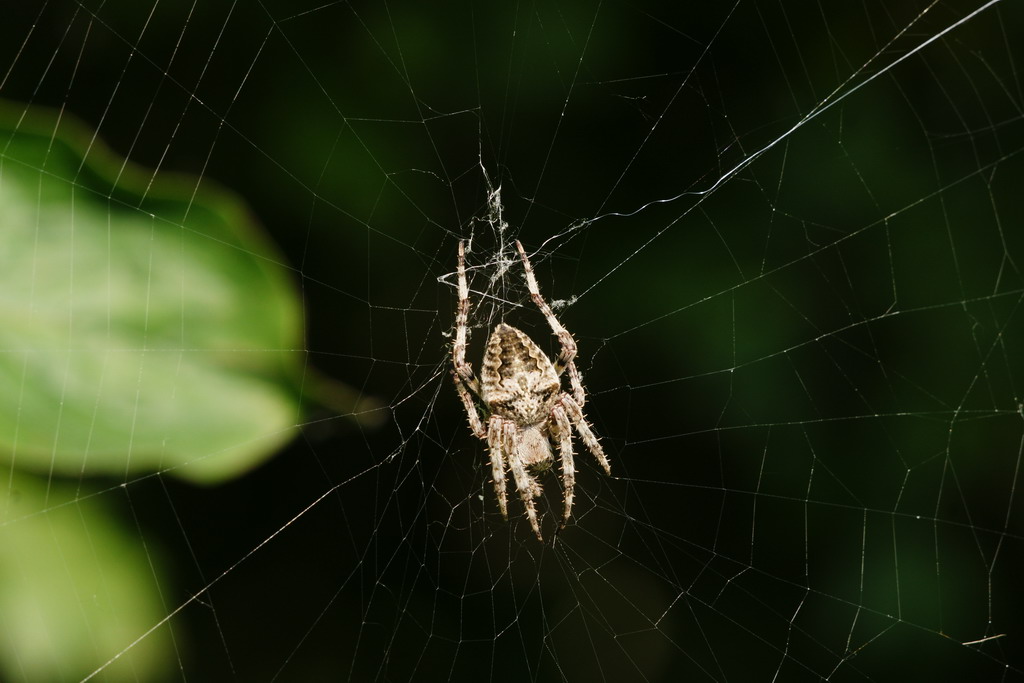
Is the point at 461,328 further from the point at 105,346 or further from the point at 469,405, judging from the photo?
the point at 105,346

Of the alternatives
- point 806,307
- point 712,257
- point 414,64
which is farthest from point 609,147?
point 806,307

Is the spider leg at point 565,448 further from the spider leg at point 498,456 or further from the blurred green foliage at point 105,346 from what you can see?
the blurred green foliage at point 105,346

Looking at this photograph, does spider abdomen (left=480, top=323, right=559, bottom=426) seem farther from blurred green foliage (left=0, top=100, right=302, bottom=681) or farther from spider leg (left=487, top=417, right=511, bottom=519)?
blurred green foliage (left=0, top=100, right=302, bottom=681)

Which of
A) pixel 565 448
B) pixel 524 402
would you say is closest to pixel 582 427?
pixel 565 448

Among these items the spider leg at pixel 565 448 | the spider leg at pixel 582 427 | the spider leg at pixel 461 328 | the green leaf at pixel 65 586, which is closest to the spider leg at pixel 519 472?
the spider leg at pixel 565 448

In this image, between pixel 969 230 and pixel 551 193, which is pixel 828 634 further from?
pixel 551 193

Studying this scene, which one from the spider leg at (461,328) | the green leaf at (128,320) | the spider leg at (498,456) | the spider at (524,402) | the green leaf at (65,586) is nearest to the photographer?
the green leaf at (128,320)
